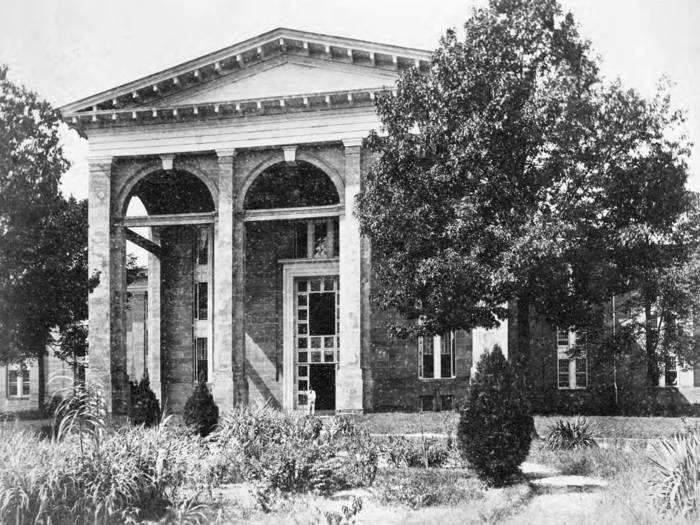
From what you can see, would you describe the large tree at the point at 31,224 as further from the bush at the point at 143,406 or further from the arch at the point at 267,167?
the arch at the point at 267,167

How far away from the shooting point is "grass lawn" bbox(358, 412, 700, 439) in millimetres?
19333

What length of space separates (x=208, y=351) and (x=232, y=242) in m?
5.93

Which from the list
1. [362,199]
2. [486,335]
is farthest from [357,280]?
[362,199]

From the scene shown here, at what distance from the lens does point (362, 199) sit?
66.3ft

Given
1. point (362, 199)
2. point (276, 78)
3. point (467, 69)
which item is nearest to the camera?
point (467, 69)

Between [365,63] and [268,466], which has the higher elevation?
[365,63]

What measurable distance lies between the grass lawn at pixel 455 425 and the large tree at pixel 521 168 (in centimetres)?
310

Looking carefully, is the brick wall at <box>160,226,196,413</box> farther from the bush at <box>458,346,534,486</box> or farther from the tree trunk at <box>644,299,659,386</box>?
the bush at <box>458,346,534,486</box>

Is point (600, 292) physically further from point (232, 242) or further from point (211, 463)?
point (232, 242)

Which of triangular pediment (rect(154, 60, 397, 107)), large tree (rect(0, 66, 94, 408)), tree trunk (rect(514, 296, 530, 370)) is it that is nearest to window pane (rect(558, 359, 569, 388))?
tree trunk (rect(514, 296, 530, 370))

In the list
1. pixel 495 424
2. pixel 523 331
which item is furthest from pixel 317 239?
pixel 495 424

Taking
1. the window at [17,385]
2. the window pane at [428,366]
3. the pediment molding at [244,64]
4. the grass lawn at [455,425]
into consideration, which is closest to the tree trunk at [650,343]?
the grass lawn at [455,425]

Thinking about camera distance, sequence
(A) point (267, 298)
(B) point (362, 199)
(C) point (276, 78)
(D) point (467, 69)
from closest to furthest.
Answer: (D) point (467, 69) → (B) point (362, 199) → (C) point (276, 78) → (A) point (267, 298)

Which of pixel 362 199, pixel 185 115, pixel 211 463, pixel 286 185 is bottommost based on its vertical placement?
pixel 211 463
